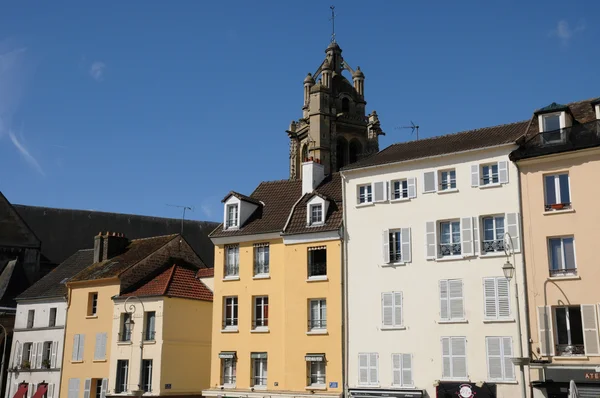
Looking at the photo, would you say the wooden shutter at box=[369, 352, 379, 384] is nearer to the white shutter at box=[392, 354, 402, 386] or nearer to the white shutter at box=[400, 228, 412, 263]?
the white shutter at box=[392, 354, 402, 386]

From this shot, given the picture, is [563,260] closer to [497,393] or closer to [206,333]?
[497,393]

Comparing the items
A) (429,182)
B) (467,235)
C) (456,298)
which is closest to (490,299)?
(456,298)

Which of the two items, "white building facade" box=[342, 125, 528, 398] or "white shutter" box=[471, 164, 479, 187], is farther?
"white shutter" box=[471, 164, 479, 187]

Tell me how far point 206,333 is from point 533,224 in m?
17.0

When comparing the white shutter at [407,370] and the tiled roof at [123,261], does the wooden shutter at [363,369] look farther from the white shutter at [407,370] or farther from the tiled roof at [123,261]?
the tiled roof at [123,261]

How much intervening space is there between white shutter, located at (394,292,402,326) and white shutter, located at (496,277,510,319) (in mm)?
3701

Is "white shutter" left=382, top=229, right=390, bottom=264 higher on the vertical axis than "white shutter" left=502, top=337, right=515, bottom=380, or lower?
higher

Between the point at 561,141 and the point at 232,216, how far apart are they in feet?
46.7

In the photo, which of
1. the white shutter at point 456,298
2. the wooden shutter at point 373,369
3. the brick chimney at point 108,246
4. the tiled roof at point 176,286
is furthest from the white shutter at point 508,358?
the brick chimney at point 108,246

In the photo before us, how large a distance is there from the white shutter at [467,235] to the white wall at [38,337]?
22.1 metres

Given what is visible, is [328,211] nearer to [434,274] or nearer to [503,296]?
[434,274]

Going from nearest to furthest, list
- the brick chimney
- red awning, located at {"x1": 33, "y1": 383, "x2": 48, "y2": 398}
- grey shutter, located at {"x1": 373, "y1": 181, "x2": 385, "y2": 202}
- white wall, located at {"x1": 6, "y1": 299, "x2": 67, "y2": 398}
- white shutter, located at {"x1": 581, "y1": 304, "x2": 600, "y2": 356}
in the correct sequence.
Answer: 1. white shutter, located at {"x1": 581, "y1": 304, "x2": 600, "y2": 356}
2. grey shutter, located at {"x1": 373, "y1": 181, "x2": 385, "y2": 202}
3. red awning, located at {"x1": 33, "y1": 383, "x2": 48, "y2": 398}
4. white wall, located at {"x1": 6, "y1": 299, "x2": 67, "y2": 398}
5. the brick chimney

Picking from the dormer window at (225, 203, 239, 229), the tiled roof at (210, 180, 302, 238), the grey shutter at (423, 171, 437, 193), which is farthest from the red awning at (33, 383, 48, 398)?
the grey shutter at (423, 171, 437, 193)

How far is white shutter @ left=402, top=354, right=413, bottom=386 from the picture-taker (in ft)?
86.6
